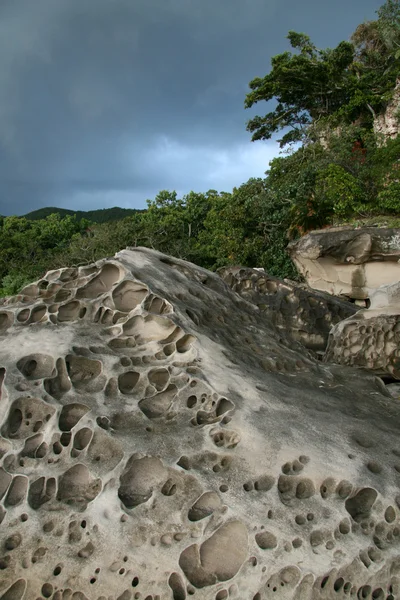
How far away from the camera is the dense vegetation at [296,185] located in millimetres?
17406

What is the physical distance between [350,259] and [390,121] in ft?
39.6

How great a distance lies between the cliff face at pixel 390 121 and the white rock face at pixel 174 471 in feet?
70.8

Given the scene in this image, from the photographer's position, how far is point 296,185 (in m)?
19.3

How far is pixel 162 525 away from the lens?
1.89 meters

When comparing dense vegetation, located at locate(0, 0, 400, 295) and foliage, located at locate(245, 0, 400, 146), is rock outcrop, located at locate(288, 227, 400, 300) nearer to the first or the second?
dense vegetation, located at locate(0, 0, 400, 295)

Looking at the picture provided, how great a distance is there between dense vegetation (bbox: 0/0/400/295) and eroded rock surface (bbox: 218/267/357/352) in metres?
10.8

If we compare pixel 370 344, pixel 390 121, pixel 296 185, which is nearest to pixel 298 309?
pixel 370 344

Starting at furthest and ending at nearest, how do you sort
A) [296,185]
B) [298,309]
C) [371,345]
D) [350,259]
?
[296,185]
[350,259]
[298,309]
[371,345]

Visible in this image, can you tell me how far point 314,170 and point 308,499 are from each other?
60.6ft

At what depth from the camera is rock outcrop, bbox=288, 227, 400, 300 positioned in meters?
13.3

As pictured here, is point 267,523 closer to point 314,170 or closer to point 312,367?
point 312,367

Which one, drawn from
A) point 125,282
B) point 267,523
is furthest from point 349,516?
point 125,282

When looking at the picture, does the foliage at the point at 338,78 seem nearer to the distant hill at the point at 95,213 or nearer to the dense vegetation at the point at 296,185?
the dense vegetation at the point at 296,185

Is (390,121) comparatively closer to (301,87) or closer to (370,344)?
(301,87)
